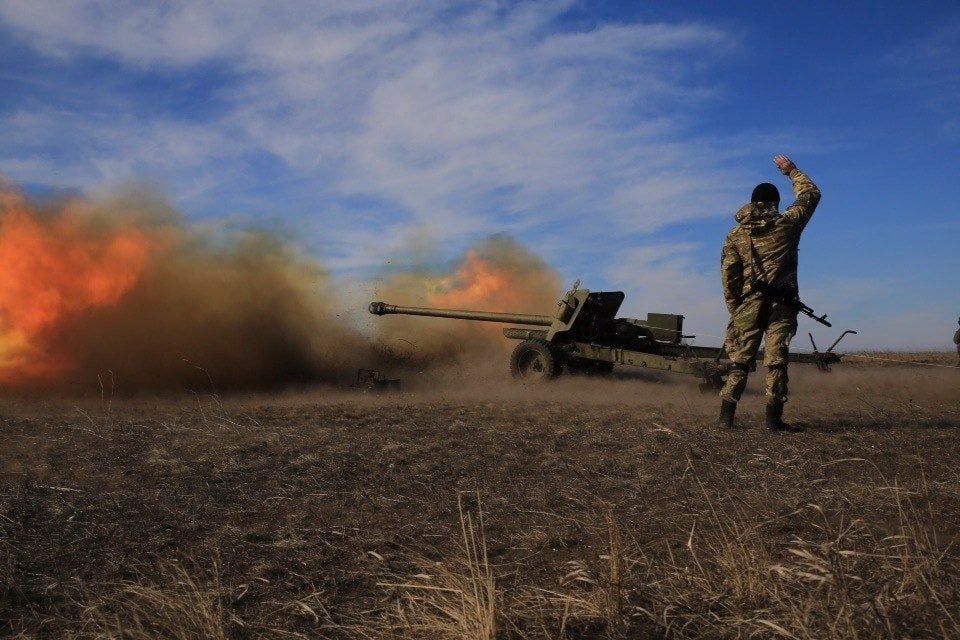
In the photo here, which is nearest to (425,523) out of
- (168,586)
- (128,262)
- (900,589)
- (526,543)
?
(526,543)

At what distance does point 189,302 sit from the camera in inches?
533

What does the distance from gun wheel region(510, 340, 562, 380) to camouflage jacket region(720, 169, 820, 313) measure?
5290mm

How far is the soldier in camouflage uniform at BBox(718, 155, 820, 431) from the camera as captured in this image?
663 cm

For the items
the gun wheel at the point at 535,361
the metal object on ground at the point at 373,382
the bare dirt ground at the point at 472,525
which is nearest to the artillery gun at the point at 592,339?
the gun wheel at the point at 535,361

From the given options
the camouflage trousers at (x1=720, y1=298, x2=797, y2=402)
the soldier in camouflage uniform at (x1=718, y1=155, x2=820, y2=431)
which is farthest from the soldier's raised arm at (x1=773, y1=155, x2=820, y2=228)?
the camouflage trousers at (x1=720, y1=298, x2=797, y2=402)

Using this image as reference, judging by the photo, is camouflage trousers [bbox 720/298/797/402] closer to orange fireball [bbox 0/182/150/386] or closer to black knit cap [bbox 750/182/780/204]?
black knit cap [bbox 750/182/780/204]

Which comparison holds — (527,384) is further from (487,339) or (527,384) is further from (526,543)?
(526,543)

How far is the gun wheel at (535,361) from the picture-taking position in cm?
1202

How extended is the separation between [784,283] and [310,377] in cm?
→ 1005

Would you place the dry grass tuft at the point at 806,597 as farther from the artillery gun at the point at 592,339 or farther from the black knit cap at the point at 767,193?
the artillery gun at the point at 592,339

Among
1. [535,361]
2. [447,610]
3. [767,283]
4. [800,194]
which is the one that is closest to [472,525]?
[447,610]

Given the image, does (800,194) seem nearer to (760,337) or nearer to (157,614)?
(760,337)

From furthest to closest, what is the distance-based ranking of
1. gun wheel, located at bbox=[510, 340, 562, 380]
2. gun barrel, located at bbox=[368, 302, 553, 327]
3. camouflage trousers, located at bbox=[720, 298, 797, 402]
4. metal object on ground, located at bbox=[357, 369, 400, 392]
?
1. gun barrel, located at bbox=[368, 302, 553, 327]
2. gun wheel, located at bbox=[510, 340, 562, 380]
3. metal object on ground, located at bbox=[357, 369, 400, 392]
4. camouflage trousers, located at bbox=[720, 298, 797, 402]

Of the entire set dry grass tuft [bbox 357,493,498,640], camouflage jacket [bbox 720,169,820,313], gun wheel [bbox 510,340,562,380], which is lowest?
dry grass tuft [bbox 357,493,498,640]
